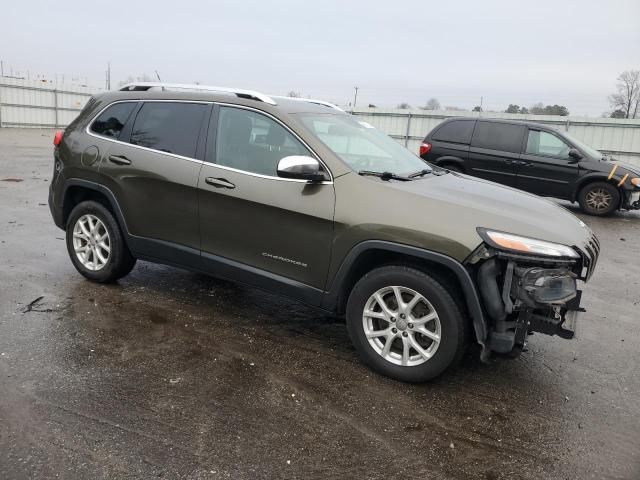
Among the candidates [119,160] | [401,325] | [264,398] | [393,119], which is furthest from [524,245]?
[393,119]

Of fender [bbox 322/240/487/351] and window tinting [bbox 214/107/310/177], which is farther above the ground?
window tinting [bbox 214/107/310/177]

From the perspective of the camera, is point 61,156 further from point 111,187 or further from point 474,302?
point 474,302

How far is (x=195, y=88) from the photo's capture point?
461 centimetres

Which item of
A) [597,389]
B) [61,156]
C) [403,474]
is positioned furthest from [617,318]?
[61,156]

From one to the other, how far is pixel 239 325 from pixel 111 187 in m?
1.69

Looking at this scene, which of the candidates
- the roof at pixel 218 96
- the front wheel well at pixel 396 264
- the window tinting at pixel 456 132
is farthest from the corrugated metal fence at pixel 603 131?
the front wheel well at pixel 396 264

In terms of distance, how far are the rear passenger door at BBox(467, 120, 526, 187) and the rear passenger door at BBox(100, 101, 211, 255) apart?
26.5ft

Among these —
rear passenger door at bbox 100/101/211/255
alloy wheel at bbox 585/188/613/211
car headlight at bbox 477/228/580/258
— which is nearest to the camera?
car headlight at bbox 477/228/580/258

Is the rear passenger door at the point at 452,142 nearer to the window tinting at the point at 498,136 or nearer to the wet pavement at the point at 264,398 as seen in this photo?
the window tinting at the point at 498,136

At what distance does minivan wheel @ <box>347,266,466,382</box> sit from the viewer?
3.33m

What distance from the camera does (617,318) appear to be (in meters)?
4.99

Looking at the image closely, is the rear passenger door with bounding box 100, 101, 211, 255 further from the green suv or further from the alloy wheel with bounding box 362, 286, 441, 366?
the alloy wheel with bounding box 362, 286, 441, 366

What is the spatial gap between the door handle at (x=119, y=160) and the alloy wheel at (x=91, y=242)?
58cm

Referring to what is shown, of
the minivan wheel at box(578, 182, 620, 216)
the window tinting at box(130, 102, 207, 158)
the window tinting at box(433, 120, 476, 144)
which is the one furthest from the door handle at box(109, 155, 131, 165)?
the minivan wheel at box(578, 182, 620, 216)
